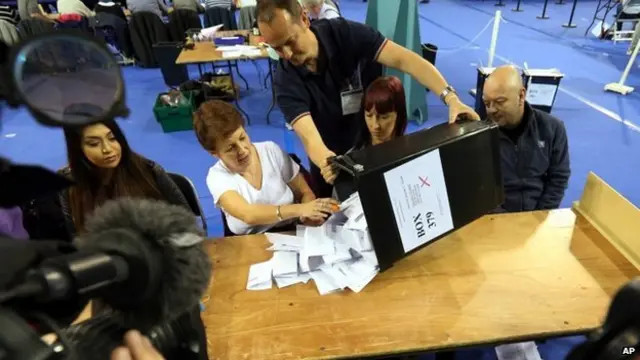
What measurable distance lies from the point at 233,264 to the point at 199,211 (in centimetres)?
45

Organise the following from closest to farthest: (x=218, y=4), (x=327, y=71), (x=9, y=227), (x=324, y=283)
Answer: (x=9, y=227) → (x=324, y=283) → (x=327, y=71) → (x=218, y=4)

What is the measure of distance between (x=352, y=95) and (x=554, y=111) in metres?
3.36

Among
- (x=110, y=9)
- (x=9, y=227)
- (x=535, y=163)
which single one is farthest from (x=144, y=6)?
(x=9, y=227)

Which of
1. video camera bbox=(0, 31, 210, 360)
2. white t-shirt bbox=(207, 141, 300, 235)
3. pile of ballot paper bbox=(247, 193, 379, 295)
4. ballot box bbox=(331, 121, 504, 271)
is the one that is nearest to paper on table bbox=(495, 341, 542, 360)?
ballot box bbox=(331, 121, 504, 271)

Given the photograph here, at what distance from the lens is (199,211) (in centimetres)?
186

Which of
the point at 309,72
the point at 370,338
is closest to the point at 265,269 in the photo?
the point at 370,338

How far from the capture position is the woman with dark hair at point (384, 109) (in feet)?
6.01

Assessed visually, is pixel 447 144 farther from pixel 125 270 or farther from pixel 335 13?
pixel 335 13

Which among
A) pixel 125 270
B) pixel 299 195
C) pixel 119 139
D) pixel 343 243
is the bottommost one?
pixel 299 195

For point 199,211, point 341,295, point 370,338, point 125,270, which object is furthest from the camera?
point 199,211

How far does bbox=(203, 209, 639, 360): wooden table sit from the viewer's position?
1.18 m

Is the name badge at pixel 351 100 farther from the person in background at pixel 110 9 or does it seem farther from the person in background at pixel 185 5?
the person in background at pixel 110 9

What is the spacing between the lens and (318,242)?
4.76ft

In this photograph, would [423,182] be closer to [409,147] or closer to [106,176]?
[409,147]
